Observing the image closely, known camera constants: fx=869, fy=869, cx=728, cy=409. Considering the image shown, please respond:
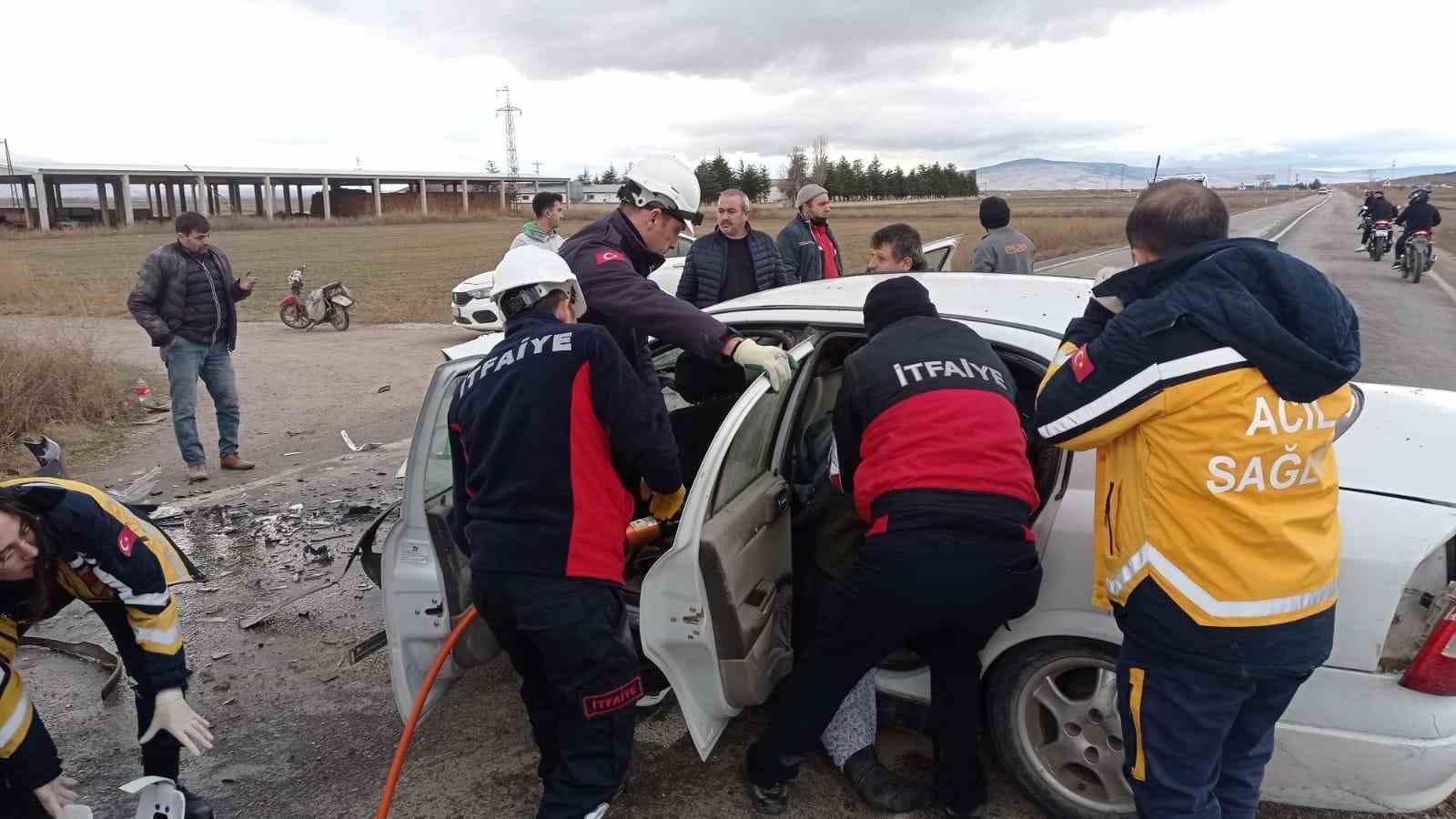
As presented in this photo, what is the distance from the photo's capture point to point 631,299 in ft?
10.00

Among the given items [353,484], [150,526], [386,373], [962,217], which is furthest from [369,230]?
[150,526]

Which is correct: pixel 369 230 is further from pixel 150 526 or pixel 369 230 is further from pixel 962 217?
pixel 150 526

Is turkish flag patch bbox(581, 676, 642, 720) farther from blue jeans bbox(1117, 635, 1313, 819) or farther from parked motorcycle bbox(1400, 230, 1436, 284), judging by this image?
parked motorcycle bbox(1400, 230, 1436, 284)

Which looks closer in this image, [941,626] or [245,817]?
[941,626]

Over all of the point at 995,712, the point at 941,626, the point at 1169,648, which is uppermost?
the point at 1169,648

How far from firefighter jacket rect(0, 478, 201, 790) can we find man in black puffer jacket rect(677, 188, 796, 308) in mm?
3699

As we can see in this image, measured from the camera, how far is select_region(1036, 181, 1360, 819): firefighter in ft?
5.66

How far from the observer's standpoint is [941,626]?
2.34 m

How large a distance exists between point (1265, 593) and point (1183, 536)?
192 mm

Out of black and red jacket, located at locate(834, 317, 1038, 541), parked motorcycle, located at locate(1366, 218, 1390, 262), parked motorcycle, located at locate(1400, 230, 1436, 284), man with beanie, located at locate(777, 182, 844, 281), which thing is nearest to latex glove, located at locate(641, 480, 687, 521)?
black and red jacket, located at locate(834, 317, 1038, 541)

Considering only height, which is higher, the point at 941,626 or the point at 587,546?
the point at 587,546

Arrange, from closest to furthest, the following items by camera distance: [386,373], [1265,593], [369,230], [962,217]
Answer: [1265,593] < [386,373] < [962,217] < [369,230]

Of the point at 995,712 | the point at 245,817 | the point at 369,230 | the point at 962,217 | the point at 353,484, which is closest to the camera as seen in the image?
the point at 995,712

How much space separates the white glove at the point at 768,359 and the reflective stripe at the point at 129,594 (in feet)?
5.94
